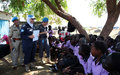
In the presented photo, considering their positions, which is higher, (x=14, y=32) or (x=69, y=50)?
(x=14, y=32)

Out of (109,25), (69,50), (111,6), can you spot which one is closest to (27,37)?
(69,50)

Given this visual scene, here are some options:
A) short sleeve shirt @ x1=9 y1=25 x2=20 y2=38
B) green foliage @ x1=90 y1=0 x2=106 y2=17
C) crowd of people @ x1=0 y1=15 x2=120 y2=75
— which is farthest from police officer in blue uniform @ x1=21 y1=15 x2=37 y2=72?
green foliage @ x1=90 y1=0 x2=106 y2=17

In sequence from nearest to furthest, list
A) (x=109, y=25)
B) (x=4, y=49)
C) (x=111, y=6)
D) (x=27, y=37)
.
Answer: (x=27, y=37), (x=4, y=49), (x=111, y=6), (x=109, y=25)

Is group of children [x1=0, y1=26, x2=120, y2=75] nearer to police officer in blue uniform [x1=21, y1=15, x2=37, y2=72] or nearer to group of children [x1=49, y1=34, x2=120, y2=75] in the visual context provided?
group of children [x1=49, y1=34, x2=120, y2=75]

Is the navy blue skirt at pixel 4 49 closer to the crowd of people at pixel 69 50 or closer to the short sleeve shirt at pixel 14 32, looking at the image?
the crowd of people at pixel 69 50

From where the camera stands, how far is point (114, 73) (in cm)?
138

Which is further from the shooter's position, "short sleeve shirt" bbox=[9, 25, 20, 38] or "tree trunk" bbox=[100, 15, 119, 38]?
"tree trunk" bbox=[100, 15, 119, 38]

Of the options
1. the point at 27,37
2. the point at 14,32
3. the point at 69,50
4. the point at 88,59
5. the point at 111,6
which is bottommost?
the point at 69,50

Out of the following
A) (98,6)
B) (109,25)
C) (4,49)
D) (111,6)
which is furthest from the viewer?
(98,6)

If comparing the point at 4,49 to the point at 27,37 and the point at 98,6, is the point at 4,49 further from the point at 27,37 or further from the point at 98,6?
the point at 98,6

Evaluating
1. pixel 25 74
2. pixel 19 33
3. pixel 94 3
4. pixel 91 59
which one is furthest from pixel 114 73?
pixel 94 3

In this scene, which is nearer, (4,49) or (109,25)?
(4,49)

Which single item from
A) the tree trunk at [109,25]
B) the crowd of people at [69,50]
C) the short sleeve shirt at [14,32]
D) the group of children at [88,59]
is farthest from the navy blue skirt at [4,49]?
the tree trunk at [109,25]

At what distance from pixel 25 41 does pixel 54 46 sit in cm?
172
